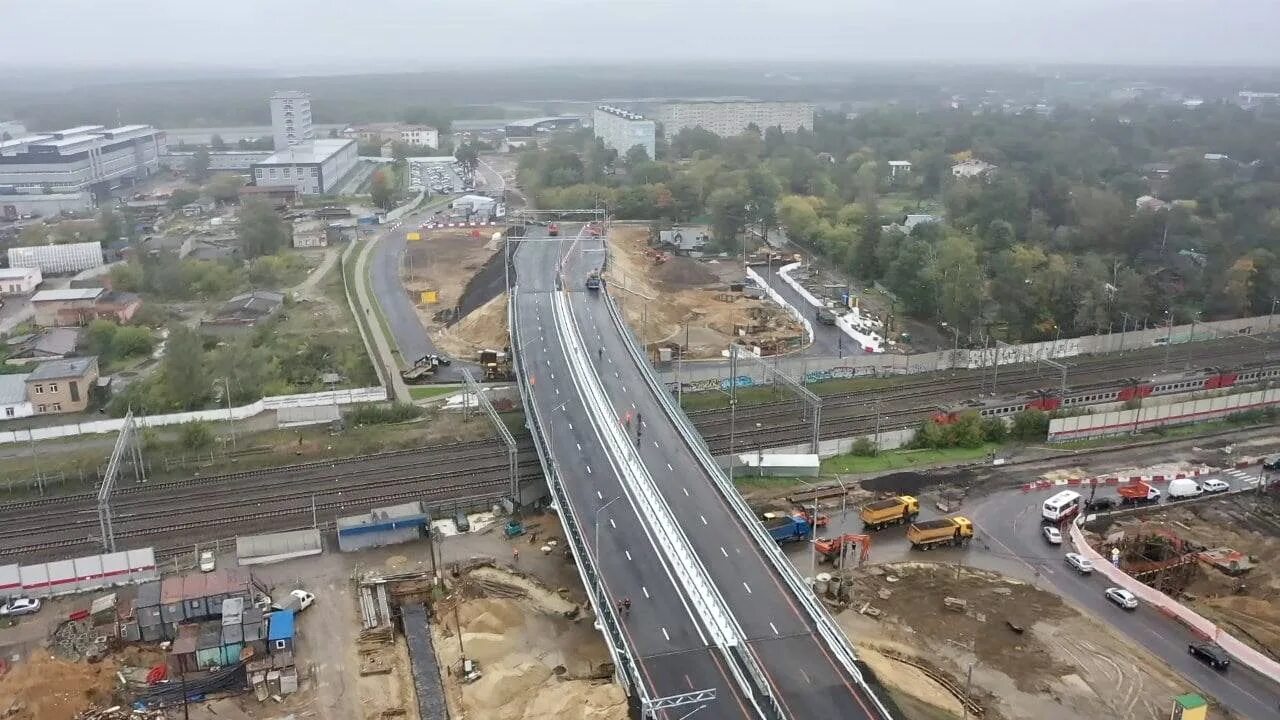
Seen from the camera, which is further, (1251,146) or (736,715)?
(1251,146)

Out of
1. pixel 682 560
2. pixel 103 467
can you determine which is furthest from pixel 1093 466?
pixel 103 467

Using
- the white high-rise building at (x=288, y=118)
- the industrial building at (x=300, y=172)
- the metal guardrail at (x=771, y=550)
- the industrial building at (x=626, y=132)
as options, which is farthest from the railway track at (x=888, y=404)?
the white high-rise building at (x=288, y=118)

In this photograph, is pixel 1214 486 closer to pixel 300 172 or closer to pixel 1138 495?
pixel 1138 495

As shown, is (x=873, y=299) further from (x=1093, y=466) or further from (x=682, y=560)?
(x=682, y=560)

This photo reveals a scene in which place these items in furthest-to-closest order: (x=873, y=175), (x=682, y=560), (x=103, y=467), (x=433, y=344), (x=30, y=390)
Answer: (x=873, y=175)
(x=433, y=344)
(x=30, y=390)
(x=103, y=467)
(x=682, y=560)

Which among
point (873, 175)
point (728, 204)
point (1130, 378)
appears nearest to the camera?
point (1130, 378)

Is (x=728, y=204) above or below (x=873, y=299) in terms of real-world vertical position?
above
